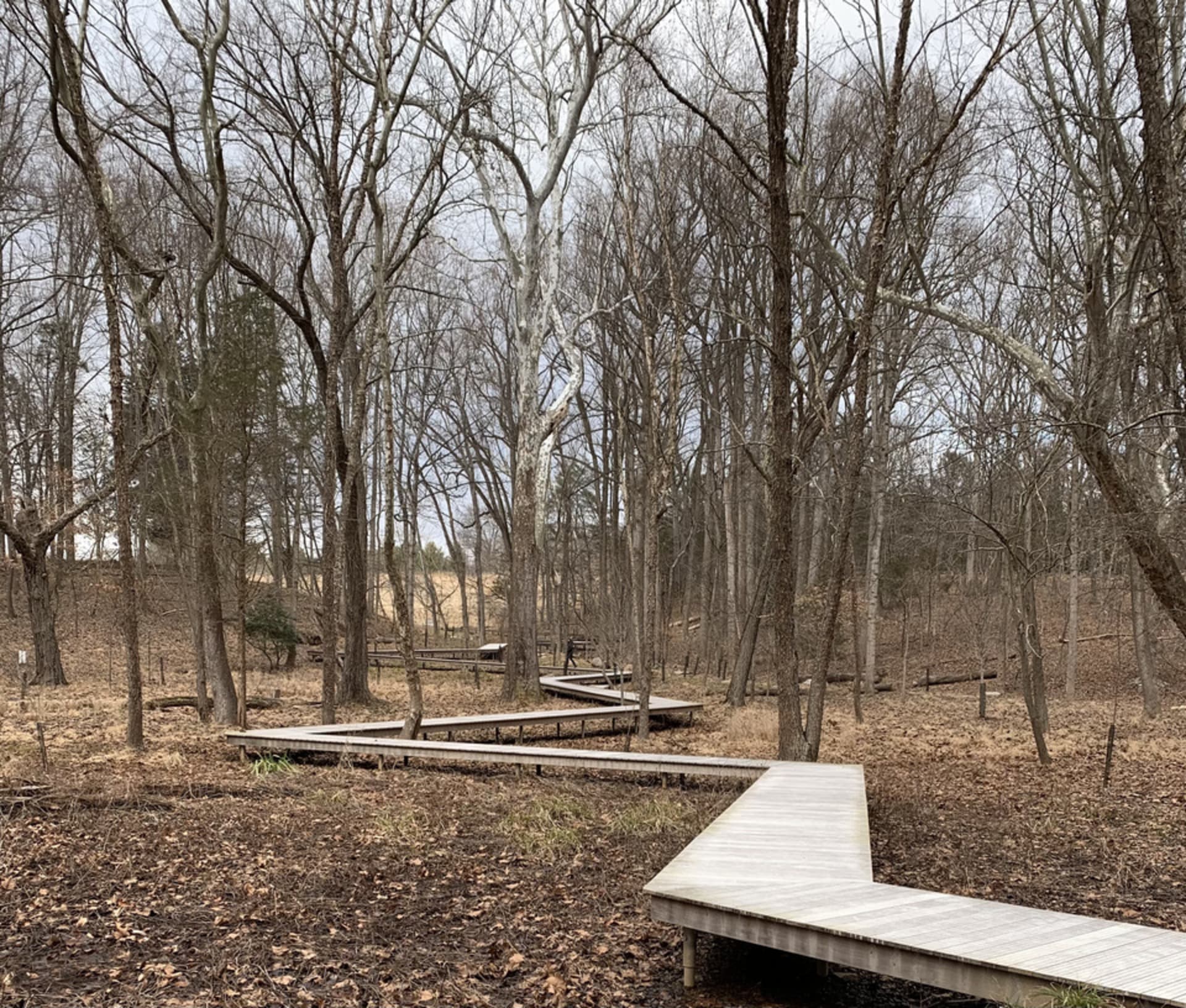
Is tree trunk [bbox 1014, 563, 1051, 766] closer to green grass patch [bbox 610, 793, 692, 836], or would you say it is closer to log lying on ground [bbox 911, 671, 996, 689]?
green grass patch [bbox 610, 793, 692, 836]

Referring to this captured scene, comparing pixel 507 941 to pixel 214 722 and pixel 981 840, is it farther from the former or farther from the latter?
pixel 214 722

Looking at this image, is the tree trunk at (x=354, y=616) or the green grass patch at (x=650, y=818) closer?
the green grass patch at (x=650, y=818)

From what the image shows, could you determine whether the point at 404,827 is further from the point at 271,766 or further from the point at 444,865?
the point at 271,766

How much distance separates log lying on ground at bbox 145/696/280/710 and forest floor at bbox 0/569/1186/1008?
1650 mm

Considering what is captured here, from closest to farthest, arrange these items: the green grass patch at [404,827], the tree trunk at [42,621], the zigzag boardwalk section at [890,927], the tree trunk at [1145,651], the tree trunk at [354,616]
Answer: the zigzag boardwalk section at [890,927] → the green grass patch at [404,827] → the tree trunk at [1145,651] → the tree trunk at [354,616] → the tree trunk at [42,621]

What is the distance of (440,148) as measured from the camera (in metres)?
11.8

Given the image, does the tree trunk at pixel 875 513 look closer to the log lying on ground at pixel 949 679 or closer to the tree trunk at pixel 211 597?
the log lying on ground at pixel 949 679

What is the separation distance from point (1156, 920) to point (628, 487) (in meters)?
10.2

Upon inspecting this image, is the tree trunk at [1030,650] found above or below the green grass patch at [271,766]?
above

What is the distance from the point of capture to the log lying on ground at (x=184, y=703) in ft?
43.7

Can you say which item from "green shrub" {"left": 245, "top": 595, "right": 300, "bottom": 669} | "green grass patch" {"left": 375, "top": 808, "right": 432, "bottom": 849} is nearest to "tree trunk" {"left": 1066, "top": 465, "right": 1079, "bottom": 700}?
"green grass patch" {"left": 375, "top": 808, "right": 432, "bottom": 849}

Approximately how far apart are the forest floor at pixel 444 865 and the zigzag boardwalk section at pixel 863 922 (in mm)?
478

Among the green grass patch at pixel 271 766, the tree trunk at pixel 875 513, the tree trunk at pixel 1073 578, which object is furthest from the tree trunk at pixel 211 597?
the tree trunk at pixel 875 513

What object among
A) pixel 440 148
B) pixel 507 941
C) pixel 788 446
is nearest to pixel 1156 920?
pixel 507 941
